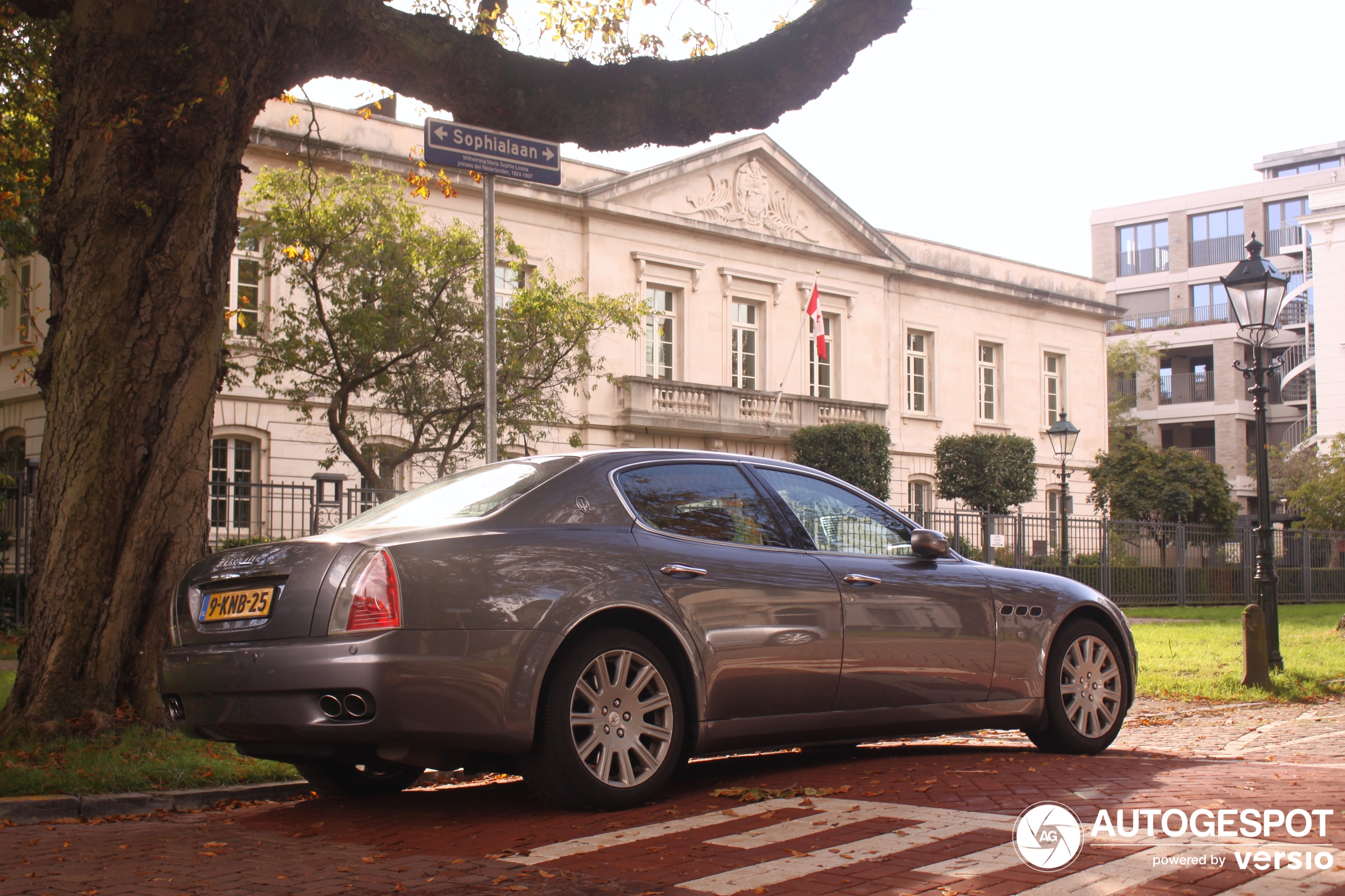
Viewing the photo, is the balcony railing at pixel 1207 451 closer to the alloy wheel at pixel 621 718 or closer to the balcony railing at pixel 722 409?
the balcony railing at pixel 722 409

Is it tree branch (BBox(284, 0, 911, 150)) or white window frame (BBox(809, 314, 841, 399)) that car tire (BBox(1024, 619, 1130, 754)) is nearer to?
tree branch (BBox(284, 0, 911, 150))

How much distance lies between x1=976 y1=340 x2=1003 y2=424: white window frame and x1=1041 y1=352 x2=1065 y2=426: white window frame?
2133 mm

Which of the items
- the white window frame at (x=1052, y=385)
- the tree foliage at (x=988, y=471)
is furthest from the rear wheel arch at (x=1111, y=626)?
the white window frame at (x=1052, y=385)

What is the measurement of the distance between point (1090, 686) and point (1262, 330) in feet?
24.6

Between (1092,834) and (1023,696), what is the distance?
90.4 inches

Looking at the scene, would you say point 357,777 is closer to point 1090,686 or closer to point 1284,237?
point 1090,686

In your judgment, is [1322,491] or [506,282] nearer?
[506,282]

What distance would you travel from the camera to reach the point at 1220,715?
10250 mm

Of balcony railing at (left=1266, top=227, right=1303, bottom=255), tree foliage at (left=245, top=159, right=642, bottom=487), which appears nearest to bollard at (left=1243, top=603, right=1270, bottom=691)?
tree foliage at (left=245, top=159, right=642, bottom=487)

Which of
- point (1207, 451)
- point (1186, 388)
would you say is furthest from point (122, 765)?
point (1186, 388)

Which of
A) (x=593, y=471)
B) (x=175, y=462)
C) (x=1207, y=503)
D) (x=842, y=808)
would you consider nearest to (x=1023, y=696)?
(x=842, y=808)

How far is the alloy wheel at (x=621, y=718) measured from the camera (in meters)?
5.26

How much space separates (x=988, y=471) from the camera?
37.6 m

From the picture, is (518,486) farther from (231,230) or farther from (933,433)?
(933,433)
